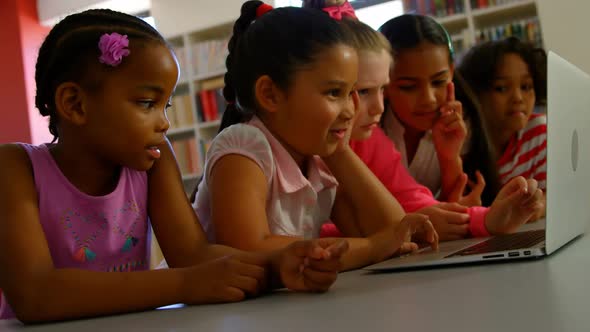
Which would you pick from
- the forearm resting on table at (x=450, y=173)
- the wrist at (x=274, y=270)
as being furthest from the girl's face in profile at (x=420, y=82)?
the wrist at (x=274, y=270)

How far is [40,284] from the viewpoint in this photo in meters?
0.70

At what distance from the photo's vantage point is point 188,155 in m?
4.94

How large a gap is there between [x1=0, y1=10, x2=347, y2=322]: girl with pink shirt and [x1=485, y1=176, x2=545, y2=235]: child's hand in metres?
0.55

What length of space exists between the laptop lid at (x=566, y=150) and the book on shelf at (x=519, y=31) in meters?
3.12

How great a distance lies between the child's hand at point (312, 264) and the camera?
642mm

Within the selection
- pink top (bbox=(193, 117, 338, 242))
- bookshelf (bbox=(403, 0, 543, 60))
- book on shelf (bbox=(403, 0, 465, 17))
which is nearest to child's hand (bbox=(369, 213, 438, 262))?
pink top (bbox=(193, 117, 338, 242))

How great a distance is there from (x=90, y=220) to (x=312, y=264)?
450 millimetres

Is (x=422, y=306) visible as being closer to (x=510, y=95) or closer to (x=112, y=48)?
(x=112, y=48)

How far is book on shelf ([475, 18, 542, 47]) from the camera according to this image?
3773 millimetres

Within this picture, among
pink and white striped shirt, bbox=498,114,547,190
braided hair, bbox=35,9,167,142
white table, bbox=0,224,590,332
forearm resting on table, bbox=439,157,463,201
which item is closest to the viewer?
white table, bbox=0,224,590,332

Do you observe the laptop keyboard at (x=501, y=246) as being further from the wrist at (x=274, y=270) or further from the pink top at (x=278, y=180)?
the pink top at (x=278, y=180)

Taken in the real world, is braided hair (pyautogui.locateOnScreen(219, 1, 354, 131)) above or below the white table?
above

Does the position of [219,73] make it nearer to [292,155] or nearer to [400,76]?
[400,76]

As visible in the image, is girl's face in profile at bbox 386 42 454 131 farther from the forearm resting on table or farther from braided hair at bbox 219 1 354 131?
braided hair at bbox 219 1 354 131
